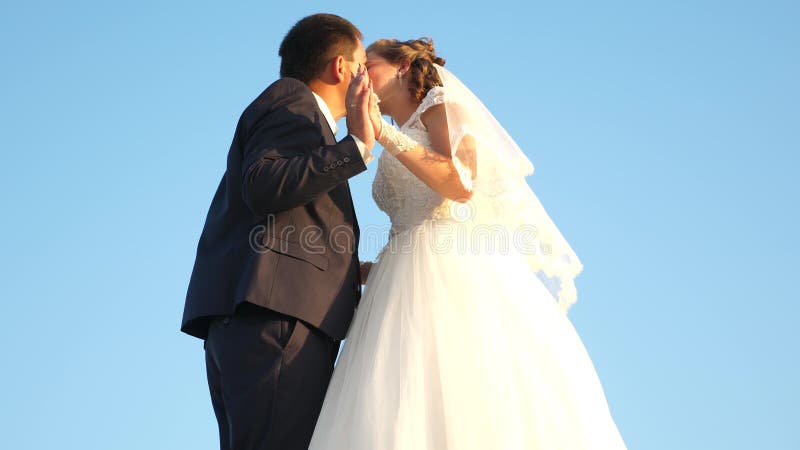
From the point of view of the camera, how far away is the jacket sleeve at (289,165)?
4.21m

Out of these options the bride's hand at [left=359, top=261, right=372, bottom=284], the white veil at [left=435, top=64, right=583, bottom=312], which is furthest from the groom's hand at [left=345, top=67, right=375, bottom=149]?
the bride's hand at [left=359, top=261, right=372, bottom=284]

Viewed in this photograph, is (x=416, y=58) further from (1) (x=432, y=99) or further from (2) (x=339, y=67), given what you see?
(2) (x=339, y=67)

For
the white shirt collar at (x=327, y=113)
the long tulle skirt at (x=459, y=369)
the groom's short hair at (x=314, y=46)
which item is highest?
the groom's short hair at (x=314, y=46)

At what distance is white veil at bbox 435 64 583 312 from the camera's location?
5.17 metres

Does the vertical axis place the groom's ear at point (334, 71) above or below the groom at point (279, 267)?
above

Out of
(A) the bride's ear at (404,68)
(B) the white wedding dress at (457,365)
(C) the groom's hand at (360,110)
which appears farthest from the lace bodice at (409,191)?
(C) the groom's hand at (360,110)

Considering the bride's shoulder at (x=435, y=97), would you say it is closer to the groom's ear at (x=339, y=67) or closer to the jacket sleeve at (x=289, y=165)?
the groom's ear at (x=339, y=67)

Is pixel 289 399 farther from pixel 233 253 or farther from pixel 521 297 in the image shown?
pixel 521 297

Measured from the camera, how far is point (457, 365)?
14.4ft

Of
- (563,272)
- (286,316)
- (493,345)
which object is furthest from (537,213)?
(286,316)

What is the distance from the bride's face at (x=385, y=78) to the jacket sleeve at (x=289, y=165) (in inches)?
53.2

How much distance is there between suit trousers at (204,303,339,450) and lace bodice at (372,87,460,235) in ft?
3.78

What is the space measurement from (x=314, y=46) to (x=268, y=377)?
180cm

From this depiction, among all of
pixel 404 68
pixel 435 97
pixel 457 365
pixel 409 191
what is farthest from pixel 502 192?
pixel 457 365
